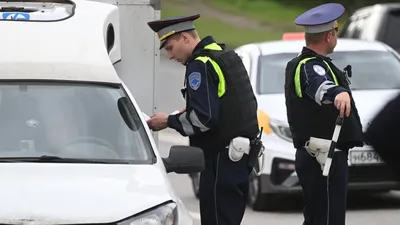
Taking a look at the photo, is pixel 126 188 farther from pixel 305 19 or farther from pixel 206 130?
pixel 305 19

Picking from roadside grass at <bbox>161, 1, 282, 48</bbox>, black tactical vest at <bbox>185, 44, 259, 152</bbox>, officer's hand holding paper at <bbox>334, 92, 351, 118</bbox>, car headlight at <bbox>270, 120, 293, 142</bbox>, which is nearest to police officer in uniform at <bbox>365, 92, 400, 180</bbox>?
car headlight at <bbox>270, 120, 293, 142</bbox>

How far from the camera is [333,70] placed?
6766mm

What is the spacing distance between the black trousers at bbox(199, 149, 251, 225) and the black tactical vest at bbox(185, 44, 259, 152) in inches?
3.8

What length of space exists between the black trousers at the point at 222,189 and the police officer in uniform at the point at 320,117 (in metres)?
0.43

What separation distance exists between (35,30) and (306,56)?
1753 millimetres

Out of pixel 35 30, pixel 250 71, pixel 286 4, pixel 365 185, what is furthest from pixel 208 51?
pixel 286 4

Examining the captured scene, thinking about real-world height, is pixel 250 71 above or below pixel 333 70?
below

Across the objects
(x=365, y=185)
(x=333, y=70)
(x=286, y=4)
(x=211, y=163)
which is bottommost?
(x=286, y=4)

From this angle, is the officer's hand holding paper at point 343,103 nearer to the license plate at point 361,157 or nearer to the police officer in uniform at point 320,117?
the police officer in uniform at point 320,117

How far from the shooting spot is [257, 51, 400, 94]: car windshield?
11445 millimetres

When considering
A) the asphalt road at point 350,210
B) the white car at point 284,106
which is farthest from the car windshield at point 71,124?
the white car at point 284,106

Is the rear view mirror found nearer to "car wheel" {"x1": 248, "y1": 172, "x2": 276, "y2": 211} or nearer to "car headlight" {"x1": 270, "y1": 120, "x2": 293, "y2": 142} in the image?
"car headlight" {"x1": 270, "y1": 120, "x2": 293, "y2": 142}

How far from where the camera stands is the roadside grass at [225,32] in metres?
41.5

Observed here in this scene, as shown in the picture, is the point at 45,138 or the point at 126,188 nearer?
the point at 126,188
